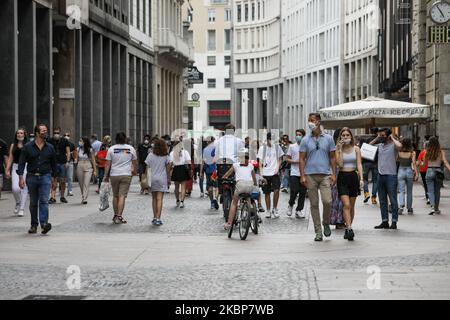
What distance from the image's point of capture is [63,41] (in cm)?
4391

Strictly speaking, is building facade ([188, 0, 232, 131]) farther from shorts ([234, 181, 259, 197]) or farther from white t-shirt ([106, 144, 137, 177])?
shorts ([234, 181, 259, 197])

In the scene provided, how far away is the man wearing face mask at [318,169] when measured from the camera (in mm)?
18109

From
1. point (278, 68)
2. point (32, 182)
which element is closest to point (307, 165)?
point (32, 182)

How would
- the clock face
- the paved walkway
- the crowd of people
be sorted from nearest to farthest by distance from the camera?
1. the paved walkway
2. the crowd of people
3. the clock face

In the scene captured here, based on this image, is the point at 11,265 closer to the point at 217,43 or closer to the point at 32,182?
the point at 32,182

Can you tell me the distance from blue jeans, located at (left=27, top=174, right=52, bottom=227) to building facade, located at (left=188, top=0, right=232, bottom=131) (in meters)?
123

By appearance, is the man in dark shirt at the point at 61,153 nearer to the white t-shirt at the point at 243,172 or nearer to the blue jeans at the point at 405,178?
the blue jeans at the point at 405,178

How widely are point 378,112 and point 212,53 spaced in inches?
4352

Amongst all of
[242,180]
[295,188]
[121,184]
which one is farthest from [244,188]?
[295,188]

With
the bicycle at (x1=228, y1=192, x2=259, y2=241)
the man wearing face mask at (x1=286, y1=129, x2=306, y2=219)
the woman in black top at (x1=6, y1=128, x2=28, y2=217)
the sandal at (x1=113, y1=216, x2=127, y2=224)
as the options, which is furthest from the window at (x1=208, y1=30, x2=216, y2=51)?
the bicycle at (x1=228, y1=192, x2=259, y2=241)

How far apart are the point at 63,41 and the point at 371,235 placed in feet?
87.2

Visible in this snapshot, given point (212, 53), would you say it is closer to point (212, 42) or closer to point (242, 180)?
point (212, 42)

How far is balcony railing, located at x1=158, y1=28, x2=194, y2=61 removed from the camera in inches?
2718

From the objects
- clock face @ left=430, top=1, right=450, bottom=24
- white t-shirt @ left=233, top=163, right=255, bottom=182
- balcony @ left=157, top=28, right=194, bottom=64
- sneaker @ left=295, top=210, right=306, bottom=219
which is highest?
balcony @ left=157, top=28, right=194, bottom=64
